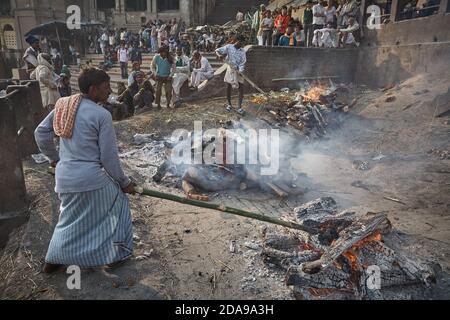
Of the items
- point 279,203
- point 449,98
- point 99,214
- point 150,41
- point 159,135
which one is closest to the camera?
point 99,214

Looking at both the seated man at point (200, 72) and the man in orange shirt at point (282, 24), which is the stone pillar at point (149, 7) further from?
the seated man at point (200, 72)

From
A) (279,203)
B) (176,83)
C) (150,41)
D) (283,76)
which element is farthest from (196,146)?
(150,41)

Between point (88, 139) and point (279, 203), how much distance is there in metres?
3.40

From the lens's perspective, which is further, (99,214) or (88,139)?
(99,214)

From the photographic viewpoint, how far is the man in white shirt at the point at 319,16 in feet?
43.5

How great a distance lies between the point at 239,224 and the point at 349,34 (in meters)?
11.3

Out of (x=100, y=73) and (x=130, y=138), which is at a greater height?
(x=100, y=73)

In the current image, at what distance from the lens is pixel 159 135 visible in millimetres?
8977

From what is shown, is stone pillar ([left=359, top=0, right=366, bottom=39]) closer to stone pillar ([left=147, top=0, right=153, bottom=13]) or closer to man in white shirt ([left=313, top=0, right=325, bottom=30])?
man in white shirt ([left=313, top=0, right=325, bottom=30])

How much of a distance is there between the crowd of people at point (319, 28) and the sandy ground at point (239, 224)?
504 centimetres

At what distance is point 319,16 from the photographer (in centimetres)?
1338

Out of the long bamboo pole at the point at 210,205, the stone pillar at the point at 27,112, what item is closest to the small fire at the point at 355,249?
the long bamboo pole at the point at 210,205

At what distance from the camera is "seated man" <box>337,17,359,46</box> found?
42.5 feet
